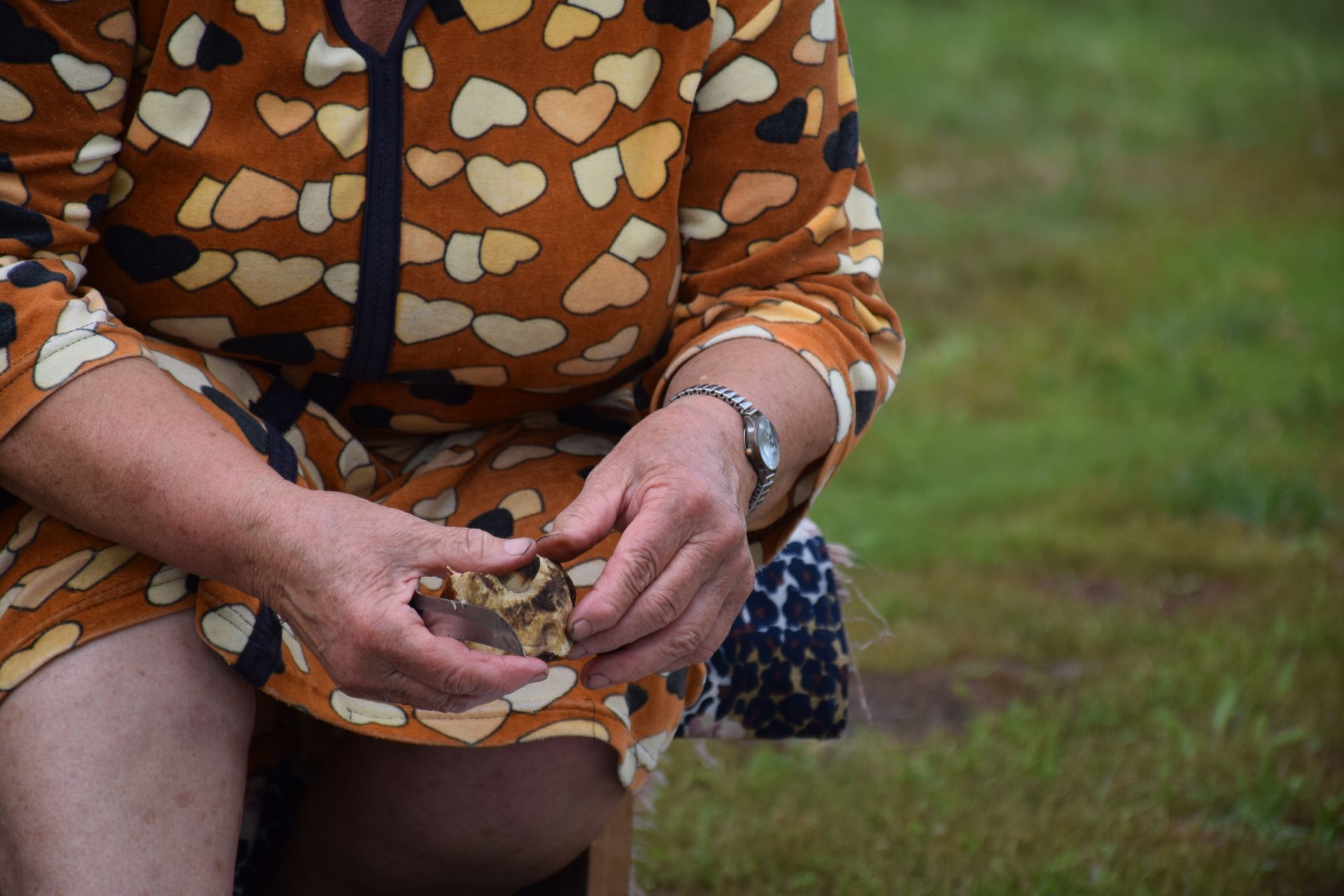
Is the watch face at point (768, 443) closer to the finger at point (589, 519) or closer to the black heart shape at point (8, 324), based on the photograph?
the finger at point (589, 519)

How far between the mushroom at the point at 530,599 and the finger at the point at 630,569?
0.04 meters

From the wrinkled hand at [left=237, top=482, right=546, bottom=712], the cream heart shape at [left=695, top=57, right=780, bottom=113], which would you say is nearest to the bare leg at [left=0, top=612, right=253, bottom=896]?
the wrinkled hand at [left=237, top=482, right=546, bottom=712]

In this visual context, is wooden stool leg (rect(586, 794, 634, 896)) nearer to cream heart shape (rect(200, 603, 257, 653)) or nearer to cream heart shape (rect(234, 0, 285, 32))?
cream heart shape (rect(200, 603, 257, 653))

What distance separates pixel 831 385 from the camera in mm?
1423

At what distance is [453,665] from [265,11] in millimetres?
640

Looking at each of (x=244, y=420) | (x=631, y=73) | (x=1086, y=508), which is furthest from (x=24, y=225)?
(x=1086, y=508)

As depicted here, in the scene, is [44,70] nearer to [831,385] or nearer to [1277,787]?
[831,385]

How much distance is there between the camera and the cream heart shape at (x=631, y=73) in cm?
138

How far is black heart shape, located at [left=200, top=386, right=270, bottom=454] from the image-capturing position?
1.34 m

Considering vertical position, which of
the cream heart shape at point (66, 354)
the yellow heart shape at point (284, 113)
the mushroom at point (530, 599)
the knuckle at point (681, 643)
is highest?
the yellow heart shape at point (284, 113)

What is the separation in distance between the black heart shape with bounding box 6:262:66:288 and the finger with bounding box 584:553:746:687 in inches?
23.0

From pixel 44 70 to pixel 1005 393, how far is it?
385 centimetres

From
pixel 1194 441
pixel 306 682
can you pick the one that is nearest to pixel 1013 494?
pixel 1194 441

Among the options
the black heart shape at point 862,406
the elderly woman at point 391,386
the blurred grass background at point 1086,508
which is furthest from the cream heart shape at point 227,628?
the blurred grass background at point 1086,508
